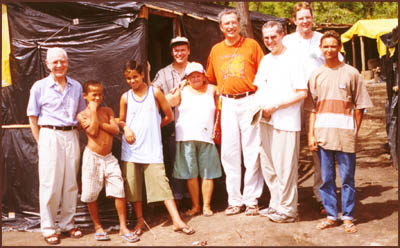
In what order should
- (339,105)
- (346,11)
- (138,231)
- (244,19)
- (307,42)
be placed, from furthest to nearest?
(346,11) < (244,19) < (307,42) < (138,231) < (339,105)

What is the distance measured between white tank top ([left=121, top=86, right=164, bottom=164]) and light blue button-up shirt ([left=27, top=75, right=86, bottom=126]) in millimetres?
606

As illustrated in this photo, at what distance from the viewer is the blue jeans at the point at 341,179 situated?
4.19 m

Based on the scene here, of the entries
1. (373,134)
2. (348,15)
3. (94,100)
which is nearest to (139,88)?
(94,100)

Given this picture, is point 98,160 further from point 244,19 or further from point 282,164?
point 244,19

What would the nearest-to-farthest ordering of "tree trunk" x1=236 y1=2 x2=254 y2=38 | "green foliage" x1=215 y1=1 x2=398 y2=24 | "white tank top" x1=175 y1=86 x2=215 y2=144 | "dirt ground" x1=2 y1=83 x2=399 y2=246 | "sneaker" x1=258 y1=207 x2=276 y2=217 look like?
"dirt ground" x1=2 y1=83 x2=399 y2=246
"sneaker" x1=258 y1=207 x2=276 y2=217
"white tank top" x1=175 y1=86 x2=215 y2=144
"tree trunk" x1=236 y1=2 x2=254 y2=38
"green foliage" x1=215 y1=1 x2=398 y2=24

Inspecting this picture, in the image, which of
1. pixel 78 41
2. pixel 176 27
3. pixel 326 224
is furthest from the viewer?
pixel 176 27

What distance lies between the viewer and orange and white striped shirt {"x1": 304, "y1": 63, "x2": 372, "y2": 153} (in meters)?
4.14

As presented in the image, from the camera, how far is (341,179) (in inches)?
167

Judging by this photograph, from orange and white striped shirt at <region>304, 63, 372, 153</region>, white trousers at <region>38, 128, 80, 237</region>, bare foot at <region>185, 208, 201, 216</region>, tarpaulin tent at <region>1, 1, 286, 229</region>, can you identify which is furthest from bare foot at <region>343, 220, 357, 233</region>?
white trousers at <region>38, 128, 80, 237</region>

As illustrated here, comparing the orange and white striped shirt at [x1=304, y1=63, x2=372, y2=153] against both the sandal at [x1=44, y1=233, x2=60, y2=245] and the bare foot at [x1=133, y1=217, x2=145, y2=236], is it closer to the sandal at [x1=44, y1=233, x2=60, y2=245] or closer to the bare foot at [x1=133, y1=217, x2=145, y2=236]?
the bare foot at [x1=133, y1=217, x2=145, y2=236]

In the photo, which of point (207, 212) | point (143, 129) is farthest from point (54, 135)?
point (207, 212)

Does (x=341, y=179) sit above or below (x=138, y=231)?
above

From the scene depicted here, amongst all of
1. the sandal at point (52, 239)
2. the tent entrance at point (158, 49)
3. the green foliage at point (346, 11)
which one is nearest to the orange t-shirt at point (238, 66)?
the sandal at point (52, 239)

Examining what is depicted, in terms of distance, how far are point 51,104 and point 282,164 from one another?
8.13ft
